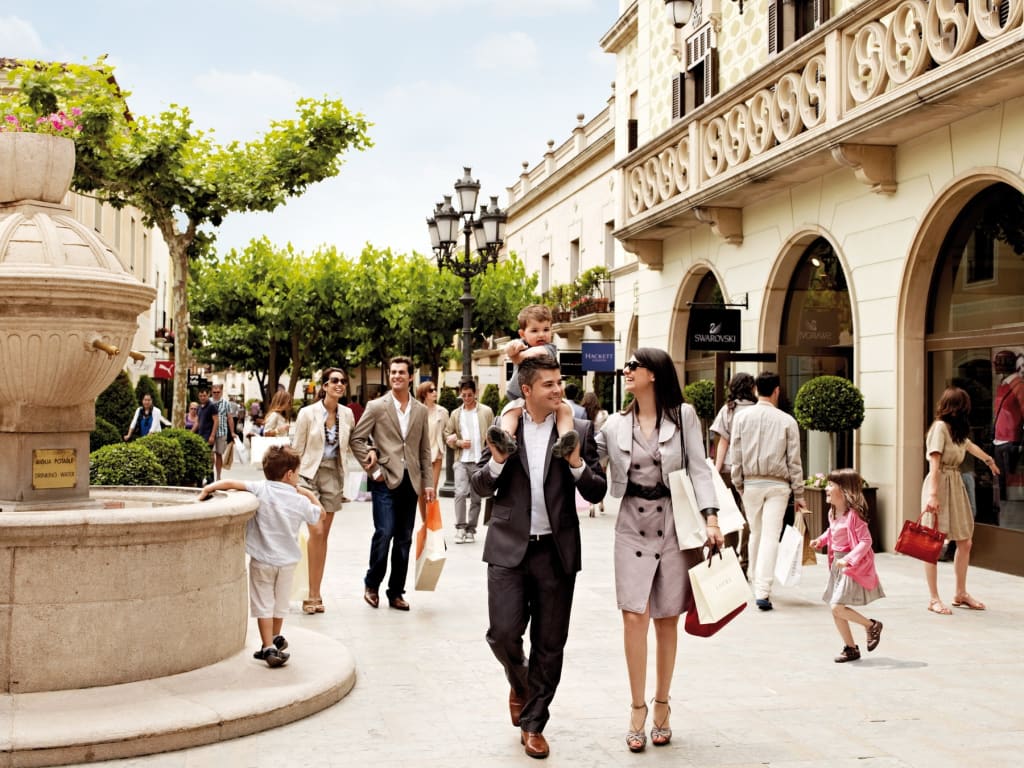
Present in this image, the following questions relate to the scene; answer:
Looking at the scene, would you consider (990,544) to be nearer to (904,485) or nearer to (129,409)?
(904,485)

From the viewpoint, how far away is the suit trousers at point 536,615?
5.30m

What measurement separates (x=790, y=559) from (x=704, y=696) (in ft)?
8.16

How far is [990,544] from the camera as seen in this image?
11250 millimetres

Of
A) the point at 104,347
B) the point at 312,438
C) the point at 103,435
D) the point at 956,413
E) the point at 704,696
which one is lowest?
the point at 704,696

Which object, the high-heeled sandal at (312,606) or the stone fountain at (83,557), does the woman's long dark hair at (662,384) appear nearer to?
the stone fountain at (83,557)

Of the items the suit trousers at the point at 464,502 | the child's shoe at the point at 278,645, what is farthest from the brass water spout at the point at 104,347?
the suit trousers at the point at 464,502

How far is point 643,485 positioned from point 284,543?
7.96 feet

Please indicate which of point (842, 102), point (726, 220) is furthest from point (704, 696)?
point (726, 220)

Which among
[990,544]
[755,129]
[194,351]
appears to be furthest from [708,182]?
[194,351]

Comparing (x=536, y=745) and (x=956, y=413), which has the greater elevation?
(x=956, y=413)

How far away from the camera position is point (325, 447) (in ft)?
30.5

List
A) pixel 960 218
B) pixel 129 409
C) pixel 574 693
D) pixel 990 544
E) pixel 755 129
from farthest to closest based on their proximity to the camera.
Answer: pixel 129 409, pixel 755 129, pixel 960 218, pixel 990 544, pixel 574 693

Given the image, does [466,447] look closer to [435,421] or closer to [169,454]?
[435,421]

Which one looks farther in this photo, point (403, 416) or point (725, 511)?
point (403, 416)
